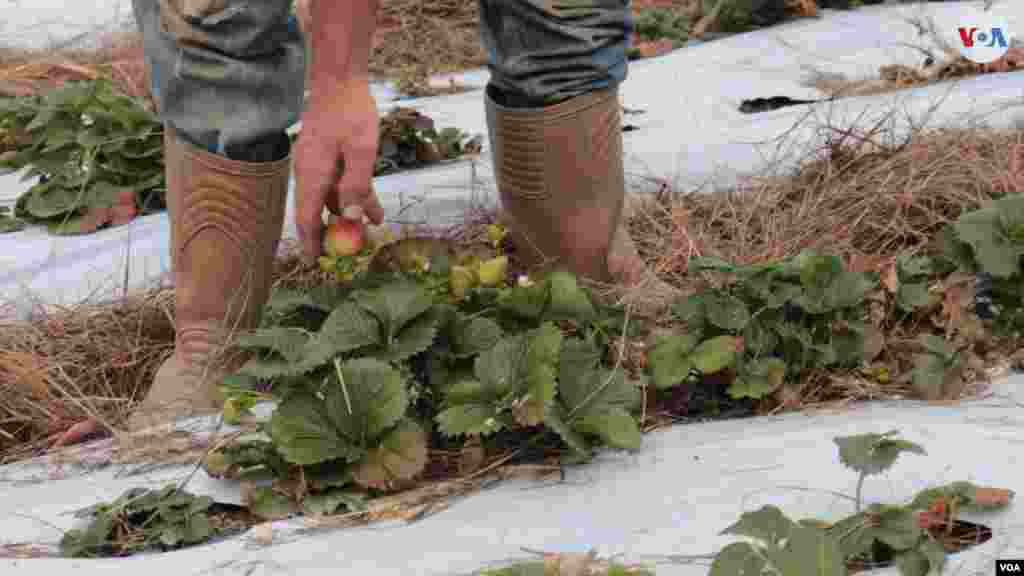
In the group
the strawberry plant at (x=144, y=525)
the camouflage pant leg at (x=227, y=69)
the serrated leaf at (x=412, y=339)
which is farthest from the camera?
the camouflage pant leg at (x=227, y=69)

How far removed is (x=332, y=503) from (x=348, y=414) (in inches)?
4.5

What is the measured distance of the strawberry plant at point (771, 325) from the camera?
2.04m

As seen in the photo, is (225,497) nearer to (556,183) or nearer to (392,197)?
(556,183)

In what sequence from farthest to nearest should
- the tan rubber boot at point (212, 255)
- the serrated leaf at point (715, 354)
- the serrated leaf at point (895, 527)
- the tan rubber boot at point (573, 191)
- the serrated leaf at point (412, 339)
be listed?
the tan rubber boot at point (573, 191), the tan rubber boot at point (212, 255), the serrated leaf at point (715, 354), the serrated leaf at point (412, 339), the serrated leaf at point (895, 527)

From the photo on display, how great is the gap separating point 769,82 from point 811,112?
2.91ft

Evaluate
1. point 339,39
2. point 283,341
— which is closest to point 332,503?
point 283,341

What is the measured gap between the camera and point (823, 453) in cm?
179

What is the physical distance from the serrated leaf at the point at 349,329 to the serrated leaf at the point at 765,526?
606 mm

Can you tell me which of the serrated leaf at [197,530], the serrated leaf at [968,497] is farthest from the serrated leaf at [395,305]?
the serrated leaf at [968,497]

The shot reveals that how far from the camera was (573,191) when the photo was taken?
8.04ft

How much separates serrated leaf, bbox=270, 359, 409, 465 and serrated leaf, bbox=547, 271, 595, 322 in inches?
12.8

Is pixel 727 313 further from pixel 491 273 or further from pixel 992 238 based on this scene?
pixel 992 238

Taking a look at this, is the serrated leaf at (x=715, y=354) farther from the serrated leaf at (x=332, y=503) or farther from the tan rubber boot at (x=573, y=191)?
the serrated leaf at (x=332, y=503)

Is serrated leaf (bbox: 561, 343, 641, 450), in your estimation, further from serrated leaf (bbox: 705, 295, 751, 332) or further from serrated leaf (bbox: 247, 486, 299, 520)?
serrated leaf (bbox: 247, 486, 299, 520)
